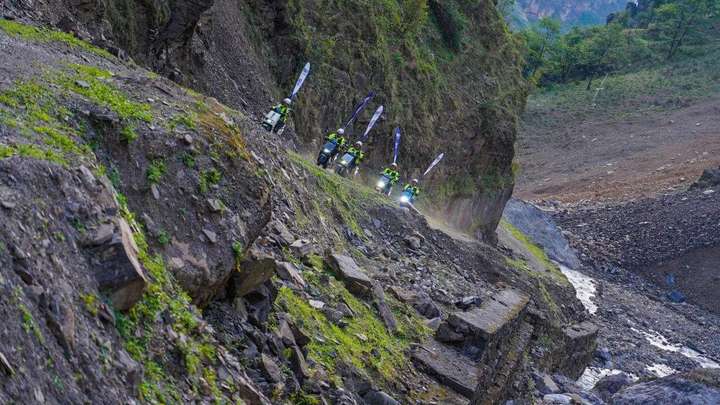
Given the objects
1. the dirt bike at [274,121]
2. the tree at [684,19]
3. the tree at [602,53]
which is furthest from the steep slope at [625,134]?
the dirt bike at [274,121]

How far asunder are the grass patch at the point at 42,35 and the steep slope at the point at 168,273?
5cm

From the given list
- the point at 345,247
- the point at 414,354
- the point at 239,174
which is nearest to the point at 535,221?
the point at 345,247

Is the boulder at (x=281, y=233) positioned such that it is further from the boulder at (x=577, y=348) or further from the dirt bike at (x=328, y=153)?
the boulder at (x=577, y=348)

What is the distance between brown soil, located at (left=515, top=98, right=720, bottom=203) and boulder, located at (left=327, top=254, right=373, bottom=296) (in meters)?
45.6

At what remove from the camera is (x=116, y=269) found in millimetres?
5027

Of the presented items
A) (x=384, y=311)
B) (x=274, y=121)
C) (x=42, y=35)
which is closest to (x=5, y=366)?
(x=384, y=311)

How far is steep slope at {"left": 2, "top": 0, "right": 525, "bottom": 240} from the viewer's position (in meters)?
17.6

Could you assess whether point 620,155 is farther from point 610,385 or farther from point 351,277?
point 351,277

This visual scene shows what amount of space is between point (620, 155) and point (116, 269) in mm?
64742

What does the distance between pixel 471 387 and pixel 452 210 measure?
24.4 m

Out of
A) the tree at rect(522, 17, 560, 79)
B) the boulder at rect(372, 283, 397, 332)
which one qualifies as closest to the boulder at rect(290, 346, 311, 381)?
the boulder at rect(372, 283, 397, 332)

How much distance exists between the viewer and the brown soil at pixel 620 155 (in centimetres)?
5684

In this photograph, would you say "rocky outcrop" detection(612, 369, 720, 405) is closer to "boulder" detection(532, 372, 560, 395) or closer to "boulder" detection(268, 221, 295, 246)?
"boulder" detection(532, 372, 560, 395)

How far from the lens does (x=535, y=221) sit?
44906 mm
